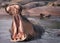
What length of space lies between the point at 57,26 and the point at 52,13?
0.20 meters

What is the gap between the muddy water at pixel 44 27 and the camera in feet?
7.07

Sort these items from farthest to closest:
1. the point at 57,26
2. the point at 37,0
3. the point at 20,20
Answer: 1. the point at 37,0
2. the point at 57,26
3. the point at 20,20

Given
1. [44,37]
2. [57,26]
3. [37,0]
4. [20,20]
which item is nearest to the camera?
[20,20]

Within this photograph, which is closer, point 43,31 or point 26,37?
point 26,37

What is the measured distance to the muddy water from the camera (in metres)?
2.15

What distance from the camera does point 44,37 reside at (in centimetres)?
221

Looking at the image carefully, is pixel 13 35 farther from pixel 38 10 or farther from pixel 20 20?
pixel 38 10

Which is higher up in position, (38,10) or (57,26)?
(38,10)

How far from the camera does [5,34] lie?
A: 231cm

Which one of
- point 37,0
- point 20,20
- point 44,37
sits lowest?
point 44,37

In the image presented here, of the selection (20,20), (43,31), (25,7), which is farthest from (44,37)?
(25,7)

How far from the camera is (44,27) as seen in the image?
2.37 meters

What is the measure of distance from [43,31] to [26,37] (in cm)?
31

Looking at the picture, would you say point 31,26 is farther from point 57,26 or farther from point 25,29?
point 57,26
